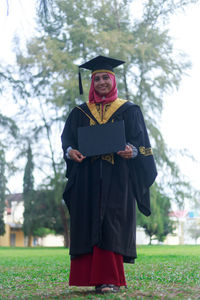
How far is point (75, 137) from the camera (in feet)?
17.4

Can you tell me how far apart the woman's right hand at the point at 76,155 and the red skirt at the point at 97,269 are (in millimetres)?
892

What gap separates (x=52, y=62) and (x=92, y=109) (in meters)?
16.2

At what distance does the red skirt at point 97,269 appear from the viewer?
180 inches

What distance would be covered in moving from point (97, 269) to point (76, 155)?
3.77 feet

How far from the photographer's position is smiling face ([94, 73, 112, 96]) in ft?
17.0

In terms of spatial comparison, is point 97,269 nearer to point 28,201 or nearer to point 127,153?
point 127,153

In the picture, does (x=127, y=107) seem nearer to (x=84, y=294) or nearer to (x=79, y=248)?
(x=79, y=248)

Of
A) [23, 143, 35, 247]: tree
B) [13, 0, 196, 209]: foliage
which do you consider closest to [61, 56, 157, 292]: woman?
[13, 0, 196, 209]: foliage

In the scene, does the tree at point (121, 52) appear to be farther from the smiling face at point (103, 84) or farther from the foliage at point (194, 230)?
the foliage at point (194, 230)

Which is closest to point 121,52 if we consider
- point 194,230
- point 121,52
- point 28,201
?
point 121,52

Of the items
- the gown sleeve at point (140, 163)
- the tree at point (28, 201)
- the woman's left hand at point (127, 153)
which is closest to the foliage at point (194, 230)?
the tree at point (28, 201)

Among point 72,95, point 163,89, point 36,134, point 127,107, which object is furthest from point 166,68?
point 127,107

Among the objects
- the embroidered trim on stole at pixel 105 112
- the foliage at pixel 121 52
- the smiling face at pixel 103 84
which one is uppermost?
the foliage at pixel 121 52

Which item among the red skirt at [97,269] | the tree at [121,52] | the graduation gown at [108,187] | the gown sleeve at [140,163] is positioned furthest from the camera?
the tree at [121,52]
